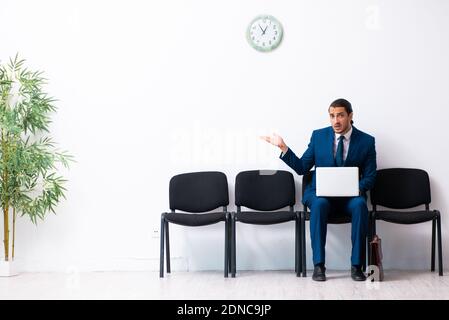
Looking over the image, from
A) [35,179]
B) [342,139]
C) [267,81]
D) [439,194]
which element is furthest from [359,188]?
[35,179]

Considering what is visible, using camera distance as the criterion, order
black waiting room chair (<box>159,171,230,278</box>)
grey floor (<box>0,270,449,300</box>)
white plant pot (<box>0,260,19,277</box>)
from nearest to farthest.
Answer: grey floor (<box>0,270,449,300</box>), white plant pot (<box>0,260,19,277</box>), black waiting room chair (<box>159,171,230,278</box>)

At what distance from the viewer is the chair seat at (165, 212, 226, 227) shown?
4.64 metres

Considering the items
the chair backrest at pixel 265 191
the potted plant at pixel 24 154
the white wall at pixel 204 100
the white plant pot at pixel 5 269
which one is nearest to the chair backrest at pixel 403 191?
the white wall at pixel 204 100

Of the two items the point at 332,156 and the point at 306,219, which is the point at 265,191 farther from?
the point at 332,156

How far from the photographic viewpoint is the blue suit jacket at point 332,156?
4699 mm

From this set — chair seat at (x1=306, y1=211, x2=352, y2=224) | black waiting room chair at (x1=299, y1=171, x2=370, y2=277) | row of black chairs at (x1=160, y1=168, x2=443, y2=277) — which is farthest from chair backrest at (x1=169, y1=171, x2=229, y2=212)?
chair seat at (x1=306, y1=211, x2=352, y2=224)

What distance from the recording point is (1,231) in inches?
205

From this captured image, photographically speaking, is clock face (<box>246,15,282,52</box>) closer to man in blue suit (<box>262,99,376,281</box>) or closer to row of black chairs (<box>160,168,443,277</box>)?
man in blue suit (<box>262,99,376,281</box>)

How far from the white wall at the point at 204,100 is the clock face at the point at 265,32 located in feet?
0.19

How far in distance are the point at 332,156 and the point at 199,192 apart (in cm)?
108

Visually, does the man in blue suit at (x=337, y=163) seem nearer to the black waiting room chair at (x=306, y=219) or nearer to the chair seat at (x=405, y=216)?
the black waiting room chair at (x=306, y=219)

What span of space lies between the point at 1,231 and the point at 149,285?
1605 millimetres

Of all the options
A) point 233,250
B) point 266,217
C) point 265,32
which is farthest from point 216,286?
point 265,32

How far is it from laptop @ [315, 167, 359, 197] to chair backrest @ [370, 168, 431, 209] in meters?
0.51
